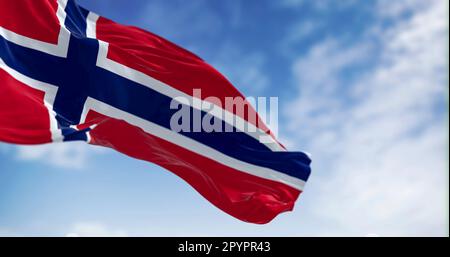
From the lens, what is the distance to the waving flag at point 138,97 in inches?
362

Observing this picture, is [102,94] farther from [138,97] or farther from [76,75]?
[138,97]

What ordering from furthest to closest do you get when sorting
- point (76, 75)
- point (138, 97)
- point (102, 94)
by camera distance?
point (138, 97) → point (102, 94) → point (76, 75)

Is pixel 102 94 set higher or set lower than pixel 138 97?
lower

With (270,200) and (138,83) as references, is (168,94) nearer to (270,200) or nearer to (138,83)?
(138,83)

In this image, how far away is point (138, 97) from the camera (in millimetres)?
10297

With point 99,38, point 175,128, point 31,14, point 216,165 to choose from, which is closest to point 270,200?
point 216,165

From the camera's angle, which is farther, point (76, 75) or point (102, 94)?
point (102, 94)

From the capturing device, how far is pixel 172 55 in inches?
426

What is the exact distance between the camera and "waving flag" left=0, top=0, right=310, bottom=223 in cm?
919

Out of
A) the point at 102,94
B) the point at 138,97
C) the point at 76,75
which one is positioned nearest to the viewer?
the point at 76,75

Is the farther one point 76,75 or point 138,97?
point 138,97

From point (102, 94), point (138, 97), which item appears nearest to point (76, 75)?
point (102, 94)

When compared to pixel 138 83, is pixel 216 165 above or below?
below

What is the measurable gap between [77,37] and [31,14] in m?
0.95
